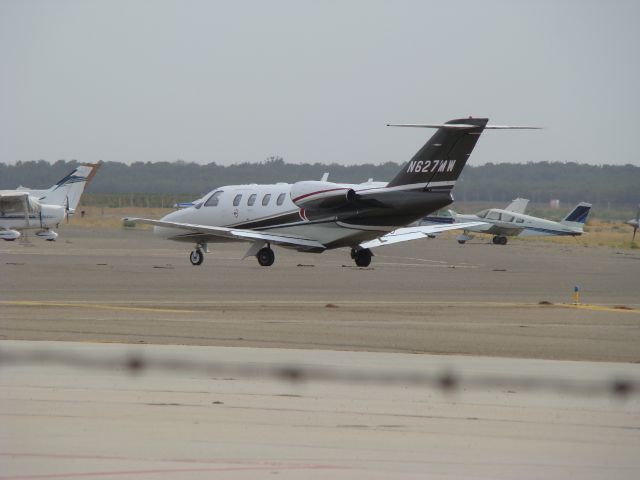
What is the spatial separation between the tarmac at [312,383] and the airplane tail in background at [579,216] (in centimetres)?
3864

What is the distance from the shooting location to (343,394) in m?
11.5

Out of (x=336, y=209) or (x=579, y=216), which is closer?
(x=336, y=209)

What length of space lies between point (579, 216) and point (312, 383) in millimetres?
55140

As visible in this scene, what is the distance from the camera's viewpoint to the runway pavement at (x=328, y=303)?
1639cm

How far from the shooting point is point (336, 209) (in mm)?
32312

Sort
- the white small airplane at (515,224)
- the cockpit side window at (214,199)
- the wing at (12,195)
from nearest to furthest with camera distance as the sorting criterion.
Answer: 1. the cockpit side window at (214,199)
2. the wing at (12,195)
3. the white small airplane at (515,224)

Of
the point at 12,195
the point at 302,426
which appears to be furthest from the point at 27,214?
the point at 302,426

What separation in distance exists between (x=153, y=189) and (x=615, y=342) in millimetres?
104888

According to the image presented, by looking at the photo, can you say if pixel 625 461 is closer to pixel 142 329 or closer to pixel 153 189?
pixel 142 329

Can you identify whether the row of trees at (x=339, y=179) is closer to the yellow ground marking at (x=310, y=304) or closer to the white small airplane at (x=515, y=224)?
the white small airplane at (x=515, y=224)

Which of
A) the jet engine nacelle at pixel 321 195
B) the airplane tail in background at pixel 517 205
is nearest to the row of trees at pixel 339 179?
the airplane tail in background at pixel 517 205

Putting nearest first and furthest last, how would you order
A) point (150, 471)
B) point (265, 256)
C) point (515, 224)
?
point (150, 471) < point (265, 256) < point (515, 224)

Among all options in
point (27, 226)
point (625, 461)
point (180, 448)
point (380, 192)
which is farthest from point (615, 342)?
point (27, 226)

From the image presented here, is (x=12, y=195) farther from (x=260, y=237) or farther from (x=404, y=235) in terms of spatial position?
(x=404, y=235)
